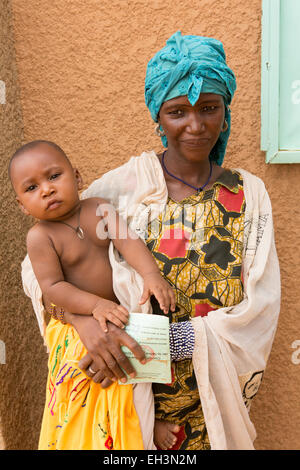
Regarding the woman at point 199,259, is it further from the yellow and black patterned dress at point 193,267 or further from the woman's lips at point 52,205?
the woman's lips at point 52,205

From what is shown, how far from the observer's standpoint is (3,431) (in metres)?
1.99

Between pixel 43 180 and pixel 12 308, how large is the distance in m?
0.92

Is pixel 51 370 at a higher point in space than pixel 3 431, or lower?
higher

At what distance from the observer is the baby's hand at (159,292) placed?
1370 millimetres

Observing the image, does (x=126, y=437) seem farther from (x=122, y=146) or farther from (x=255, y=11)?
(x=255, y=11)

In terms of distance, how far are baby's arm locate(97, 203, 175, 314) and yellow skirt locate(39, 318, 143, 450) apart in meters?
0.29

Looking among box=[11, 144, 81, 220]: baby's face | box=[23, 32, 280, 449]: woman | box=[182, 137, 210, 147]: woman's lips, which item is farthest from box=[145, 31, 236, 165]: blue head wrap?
box=[11, 144, 81, 220]: baby's face

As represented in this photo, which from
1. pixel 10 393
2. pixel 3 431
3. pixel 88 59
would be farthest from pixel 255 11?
pixel 3 431

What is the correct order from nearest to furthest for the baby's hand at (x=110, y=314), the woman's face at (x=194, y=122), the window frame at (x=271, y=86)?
the baby's hand at (x=110, y=314)
the woman's face at (x=194, y=122)
the window frame at (x=271, y=86)

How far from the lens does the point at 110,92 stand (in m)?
2.15

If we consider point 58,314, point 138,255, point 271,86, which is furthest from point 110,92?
point 58,314

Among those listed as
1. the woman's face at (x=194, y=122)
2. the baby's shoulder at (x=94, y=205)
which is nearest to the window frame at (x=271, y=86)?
the woman's face at (x=194, y=122)

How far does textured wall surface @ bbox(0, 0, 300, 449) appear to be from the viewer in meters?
2.05
